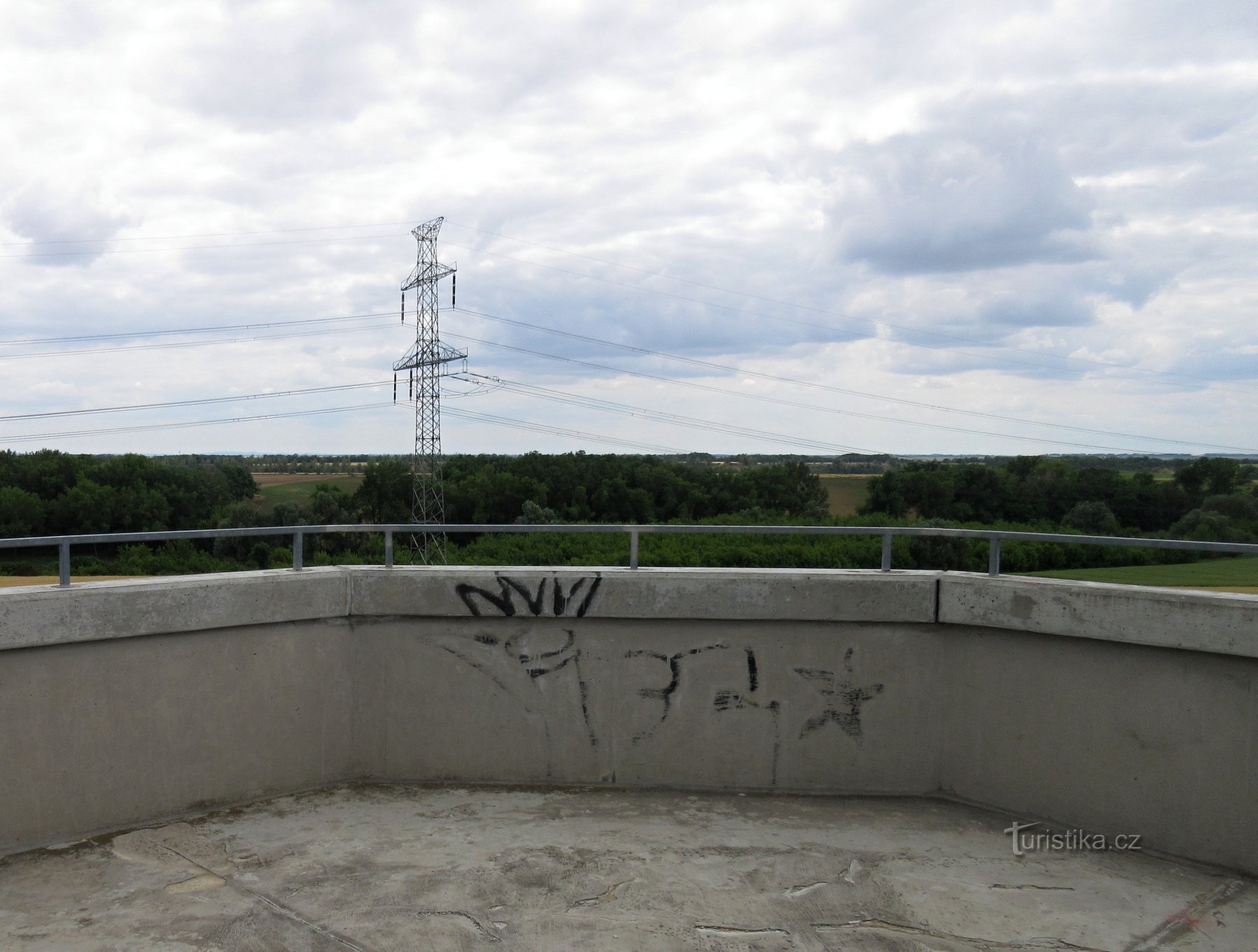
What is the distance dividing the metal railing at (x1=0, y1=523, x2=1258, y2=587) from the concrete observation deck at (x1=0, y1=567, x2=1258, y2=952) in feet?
0.81

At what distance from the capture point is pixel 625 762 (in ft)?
20.9

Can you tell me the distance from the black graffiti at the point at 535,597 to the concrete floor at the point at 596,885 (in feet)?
4.15

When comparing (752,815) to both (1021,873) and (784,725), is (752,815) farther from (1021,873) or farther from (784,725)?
(1021,873)

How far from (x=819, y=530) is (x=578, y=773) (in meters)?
2.39

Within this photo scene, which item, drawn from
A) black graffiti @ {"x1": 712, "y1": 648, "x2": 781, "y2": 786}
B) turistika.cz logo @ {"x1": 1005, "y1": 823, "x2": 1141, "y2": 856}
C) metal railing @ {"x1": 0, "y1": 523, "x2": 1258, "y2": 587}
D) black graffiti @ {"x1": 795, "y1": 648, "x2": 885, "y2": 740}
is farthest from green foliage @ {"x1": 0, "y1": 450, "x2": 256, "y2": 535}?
turistika.cz logo @ {"x1": 1005, "y1": 823, "x2": 1141, "y2": 856}

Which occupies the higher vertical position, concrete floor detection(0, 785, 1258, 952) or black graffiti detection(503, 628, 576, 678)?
black graffiti detection(503, 628, 576, 678)

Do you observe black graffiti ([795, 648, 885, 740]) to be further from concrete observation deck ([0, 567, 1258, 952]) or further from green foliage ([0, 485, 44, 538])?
green foliage ([0, 485, 44, 538])

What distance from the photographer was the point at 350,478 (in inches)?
2131

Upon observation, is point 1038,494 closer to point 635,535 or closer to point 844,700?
point 844,700

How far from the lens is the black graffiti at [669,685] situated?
6.34 m

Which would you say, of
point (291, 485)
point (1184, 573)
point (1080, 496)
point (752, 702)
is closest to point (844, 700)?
point (752, 702)

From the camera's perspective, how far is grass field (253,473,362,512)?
51.3 m

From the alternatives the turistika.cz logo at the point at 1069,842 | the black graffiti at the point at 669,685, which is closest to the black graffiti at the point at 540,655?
the black graffiti at the point at 669,685

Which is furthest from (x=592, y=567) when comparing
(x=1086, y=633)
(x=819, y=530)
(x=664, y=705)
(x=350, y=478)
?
(x=350, y=478)
